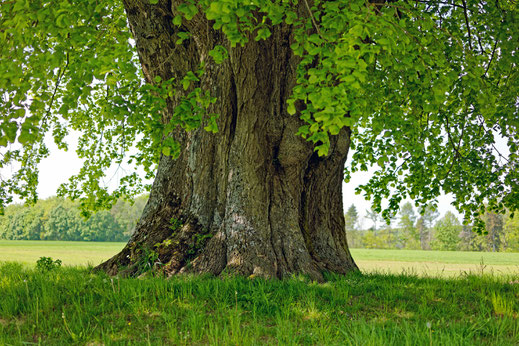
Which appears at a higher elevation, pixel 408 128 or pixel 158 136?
pixel 408 128

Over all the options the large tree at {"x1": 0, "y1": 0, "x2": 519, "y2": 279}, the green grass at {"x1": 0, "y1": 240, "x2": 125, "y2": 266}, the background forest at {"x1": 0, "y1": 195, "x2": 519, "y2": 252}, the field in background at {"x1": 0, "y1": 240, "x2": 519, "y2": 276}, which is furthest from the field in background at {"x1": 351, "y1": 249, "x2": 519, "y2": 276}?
the background forest at {"x1": 0, "y1": 195, "x2": 519, "y2": 252}

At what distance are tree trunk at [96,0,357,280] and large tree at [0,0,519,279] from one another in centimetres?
2

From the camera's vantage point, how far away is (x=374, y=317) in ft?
15.5

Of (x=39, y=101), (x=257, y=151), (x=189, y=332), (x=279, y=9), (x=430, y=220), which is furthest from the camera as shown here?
(x=430, y=220)

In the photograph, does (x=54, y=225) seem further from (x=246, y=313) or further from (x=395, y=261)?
(x=246, y=313)

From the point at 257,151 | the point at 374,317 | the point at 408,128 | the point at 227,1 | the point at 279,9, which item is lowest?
the point at 374,317

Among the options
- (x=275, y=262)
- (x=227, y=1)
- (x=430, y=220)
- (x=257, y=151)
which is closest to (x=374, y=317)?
A: (x=275, y=262)

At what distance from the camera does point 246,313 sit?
15.3 ft

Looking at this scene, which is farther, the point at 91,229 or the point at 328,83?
the point at 91,229

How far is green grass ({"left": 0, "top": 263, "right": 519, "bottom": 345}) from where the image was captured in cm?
388

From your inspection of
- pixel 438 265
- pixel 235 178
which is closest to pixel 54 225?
pixel 438 265

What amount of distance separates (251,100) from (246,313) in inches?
144

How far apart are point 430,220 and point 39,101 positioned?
15927 cm

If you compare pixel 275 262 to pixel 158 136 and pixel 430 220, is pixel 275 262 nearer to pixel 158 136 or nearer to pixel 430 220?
pixel 158 136
